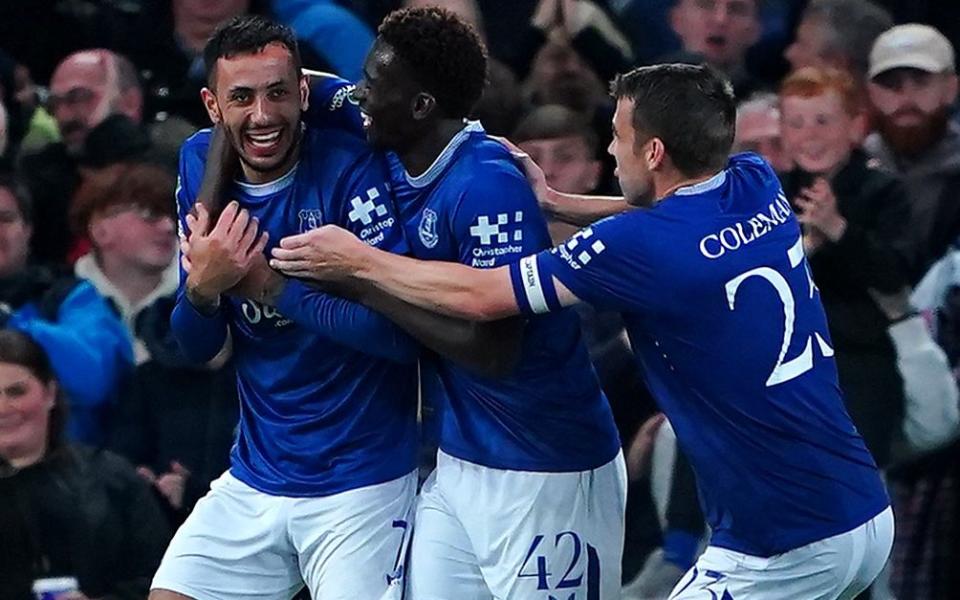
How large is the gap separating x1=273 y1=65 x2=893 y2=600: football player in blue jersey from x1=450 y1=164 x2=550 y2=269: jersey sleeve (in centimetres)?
8

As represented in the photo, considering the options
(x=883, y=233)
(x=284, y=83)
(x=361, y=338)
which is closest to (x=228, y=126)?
(x=284, y=83)

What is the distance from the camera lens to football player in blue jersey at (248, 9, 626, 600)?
18.7 feet

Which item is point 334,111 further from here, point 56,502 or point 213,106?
point 56,502

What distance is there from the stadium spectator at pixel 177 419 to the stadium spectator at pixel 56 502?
302 millimetres

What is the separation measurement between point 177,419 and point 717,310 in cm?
292

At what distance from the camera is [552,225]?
6.70m

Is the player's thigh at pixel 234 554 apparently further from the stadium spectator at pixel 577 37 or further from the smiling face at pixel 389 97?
the stadium spectator at pixel 577 37

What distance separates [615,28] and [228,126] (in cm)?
348

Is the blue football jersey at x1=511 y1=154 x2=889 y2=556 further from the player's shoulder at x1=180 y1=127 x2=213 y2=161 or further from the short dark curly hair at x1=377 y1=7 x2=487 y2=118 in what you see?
the player's shoulder at x1=180 y1=127 x2=213 y2=161

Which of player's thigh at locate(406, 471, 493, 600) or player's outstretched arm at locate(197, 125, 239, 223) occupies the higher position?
player's outstretched arm at locate(197, 125, 239, 223)

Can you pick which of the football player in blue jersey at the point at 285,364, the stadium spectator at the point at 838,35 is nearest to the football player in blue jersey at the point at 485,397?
the football player in blue jersey at the point at 285,364

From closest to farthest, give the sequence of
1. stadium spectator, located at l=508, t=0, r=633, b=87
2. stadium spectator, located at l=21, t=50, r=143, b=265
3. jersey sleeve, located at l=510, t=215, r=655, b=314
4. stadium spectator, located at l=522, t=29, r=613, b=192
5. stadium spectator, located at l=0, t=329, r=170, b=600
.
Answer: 1. jersey sleeve, located at l=510, t=215, r=655, b=314
2. stadium spectator, located at l=0, t=329, r=170, b=600
3. stadium spectator, located at l=522, t=29, r=613, b=192
4. stadium spectator, located at l=21, t=50, r=143, b=265
5. stadium spectator, located at l=508, t=0, r=633, b=87

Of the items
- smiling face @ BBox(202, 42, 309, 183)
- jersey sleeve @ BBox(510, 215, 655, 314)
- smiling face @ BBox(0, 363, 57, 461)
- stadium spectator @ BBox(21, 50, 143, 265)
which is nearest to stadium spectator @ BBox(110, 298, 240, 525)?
smiling face @ BBox(0, 363, 57, 461)

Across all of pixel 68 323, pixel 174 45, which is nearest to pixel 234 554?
pixel 68 323
